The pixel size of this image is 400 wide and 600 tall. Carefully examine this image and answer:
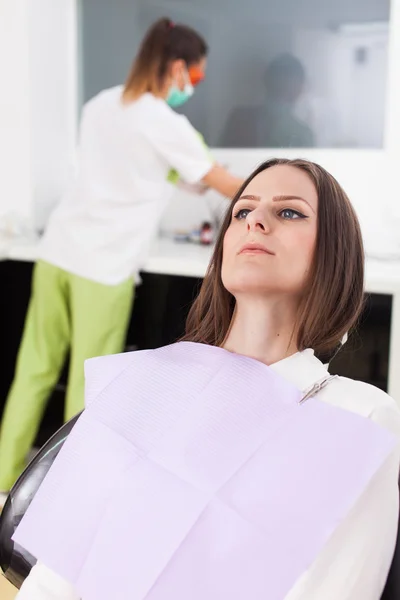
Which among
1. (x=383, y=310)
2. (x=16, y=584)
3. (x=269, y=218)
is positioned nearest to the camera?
(x=269, y=218)

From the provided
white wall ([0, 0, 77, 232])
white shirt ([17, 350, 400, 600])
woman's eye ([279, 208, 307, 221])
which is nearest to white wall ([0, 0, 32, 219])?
white wall ([0, 0, 77, 232])

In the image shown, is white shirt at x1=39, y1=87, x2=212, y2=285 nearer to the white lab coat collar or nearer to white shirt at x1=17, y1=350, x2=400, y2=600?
the white lab coat collar

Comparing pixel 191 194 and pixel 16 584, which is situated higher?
pixel 191 194

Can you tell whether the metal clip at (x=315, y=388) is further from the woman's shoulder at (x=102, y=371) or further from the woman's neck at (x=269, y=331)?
the woman's shoulder at (x=102, y=371)

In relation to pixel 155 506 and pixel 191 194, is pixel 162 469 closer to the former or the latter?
pixel 155 506

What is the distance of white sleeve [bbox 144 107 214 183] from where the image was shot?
216 cm

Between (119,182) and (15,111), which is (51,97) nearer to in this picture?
(15,111)

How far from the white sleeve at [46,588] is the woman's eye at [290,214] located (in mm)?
543

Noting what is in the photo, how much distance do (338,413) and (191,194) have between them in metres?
2.17

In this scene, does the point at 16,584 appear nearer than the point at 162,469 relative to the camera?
No

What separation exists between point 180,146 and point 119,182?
8.8 inches

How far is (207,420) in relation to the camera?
2.93 ft

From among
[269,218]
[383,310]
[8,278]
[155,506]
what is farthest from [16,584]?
[8,278]

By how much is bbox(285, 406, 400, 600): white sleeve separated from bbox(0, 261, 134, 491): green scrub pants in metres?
1.60
